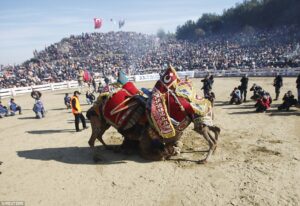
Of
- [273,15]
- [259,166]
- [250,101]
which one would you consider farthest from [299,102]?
[273,15]

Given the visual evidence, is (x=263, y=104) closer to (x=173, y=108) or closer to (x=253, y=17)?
(x=173, y=108)

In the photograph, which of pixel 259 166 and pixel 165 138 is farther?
pixel 165 138

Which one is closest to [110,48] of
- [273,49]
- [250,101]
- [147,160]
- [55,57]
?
[55,57]

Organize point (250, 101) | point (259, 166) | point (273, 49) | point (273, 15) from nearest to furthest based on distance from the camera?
point (259, 166)
point (250, 101)
point (273, 49)
point (273, 15)

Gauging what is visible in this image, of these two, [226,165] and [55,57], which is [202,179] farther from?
[55,57]

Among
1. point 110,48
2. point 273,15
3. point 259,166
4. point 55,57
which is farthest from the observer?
point 273,15

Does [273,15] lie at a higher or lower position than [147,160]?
higher

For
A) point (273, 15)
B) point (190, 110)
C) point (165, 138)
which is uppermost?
point (273, 15)

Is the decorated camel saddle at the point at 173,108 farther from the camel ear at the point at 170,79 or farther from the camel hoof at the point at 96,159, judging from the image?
the camel hoof at the point at 96,159

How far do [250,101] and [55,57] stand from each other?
43019 millimetres

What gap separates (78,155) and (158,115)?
3134 millimetres

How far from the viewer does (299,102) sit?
13359mm

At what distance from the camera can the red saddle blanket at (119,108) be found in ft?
25.5

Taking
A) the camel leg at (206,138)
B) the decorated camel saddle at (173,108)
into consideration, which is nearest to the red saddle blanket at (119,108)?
the decorated camel saddle at (173,108)
